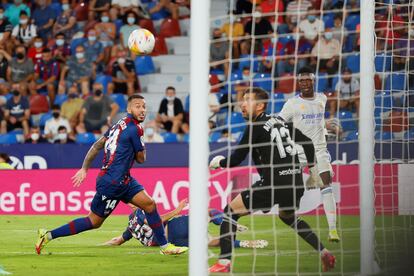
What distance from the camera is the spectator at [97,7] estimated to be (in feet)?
69.4

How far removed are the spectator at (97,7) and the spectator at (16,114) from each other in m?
2.65

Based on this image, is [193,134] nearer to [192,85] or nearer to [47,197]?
[192,85]

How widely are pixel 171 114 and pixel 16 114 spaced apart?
294cm

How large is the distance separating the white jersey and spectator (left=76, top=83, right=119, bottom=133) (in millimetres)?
7621

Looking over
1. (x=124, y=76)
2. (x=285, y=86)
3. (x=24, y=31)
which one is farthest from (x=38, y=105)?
(x=285, y=86)

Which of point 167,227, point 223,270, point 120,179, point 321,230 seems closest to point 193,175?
point 223,270

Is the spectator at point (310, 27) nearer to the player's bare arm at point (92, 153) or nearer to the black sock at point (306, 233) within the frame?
the player's bare arm at point (92, 153)

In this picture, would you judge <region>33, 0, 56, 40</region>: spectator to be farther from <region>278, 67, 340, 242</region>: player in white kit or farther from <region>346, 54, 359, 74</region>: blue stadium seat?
<region>278, 67, 340, 242</region>: player in white kit

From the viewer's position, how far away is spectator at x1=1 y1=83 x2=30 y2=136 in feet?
62.8

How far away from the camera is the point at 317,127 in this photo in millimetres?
11672

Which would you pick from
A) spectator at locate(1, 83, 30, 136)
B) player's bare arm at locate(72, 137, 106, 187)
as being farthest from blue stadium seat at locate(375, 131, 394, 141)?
spectator at locate(1, 83, 30, 136)

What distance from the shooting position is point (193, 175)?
679cm

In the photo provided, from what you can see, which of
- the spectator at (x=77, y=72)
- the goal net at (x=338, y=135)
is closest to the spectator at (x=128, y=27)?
the spectator at (x=77, y=72)

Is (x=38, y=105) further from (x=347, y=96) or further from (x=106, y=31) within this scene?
(x=347, y=96)
